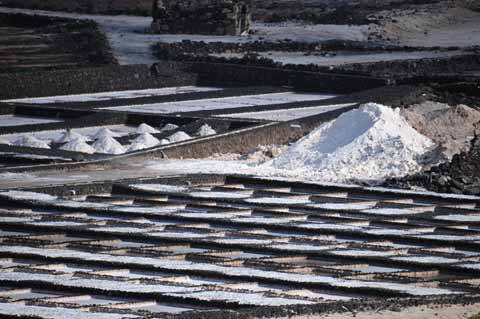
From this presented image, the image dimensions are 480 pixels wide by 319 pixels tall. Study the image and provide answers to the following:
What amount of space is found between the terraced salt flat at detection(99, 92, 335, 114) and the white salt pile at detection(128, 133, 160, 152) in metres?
2.64

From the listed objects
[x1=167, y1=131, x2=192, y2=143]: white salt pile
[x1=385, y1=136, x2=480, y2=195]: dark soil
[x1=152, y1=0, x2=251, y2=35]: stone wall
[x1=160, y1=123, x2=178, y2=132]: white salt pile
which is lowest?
[x1=152, y1=0, x2=251, y2=35]: stone wall

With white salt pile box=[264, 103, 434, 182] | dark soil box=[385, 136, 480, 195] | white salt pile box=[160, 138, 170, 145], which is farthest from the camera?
white salt pile box=[160, 138, 170, 145]

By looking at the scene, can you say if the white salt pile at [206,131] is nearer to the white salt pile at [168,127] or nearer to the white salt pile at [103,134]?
the white salt pile at [168,127]

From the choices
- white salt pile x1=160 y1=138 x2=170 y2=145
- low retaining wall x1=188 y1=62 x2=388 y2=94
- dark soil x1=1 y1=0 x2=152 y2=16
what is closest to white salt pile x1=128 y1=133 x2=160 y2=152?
white salt pile x1=160 y1=138 x2=170 y2=145

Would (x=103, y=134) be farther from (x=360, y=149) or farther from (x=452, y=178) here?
(x=452, y=178)

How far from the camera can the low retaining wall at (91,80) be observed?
23281mm

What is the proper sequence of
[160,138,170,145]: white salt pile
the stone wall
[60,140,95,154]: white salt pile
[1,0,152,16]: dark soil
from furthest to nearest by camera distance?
[1,0,152,16]: dark soil < the stone wall < [160,138,170,145]: white salt pile < [60,140,95,154]: white salt pile

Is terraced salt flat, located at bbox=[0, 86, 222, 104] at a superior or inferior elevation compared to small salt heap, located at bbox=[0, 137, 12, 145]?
inferior

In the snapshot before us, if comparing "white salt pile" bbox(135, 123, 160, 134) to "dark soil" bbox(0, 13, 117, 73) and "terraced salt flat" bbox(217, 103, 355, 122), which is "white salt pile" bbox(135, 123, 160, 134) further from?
"dark soil" bbox(0, 13, 117, 73)

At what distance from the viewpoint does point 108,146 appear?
18016 mm

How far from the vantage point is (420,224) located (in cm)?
1393

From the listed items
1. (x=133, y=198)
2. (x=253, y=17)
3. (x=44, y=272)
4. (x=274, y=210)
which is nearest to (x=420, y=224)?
(x=274, y=210)

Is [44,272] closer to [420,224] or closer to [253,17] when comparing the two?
[420,224]

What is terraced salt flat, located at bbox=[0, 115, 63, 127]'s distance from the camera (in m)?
20.7
